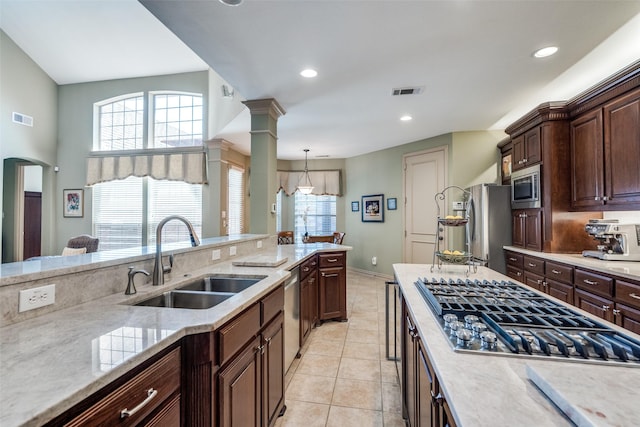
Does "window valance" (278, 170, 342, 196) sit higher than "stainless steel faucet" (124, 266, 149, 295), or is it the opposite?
"window valance" (278, 170, 342, 196)

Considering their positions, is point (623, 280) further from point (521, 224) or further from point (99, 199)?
point (99, 199)

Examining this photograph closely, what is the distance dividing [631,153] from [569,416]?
9.60ft

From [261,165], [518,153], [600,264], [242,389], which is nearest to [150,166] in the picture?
[261,165]

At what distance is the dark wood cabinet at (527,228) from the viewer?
3291 millimetres

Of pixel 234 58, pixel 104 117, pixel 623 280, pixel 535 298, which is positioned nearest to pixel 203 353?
pixel 535 298

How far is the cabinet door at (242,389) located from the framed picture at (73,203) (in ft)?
20.1

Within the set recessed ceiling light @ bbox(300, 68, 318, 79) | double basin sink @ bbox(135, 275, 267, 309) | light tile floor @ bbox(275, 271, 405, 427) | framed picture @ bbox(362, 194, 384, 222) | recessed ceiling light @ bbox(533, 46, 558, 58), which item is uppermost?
recessed ceiling light @ bbox(300, 68, 318, 79)

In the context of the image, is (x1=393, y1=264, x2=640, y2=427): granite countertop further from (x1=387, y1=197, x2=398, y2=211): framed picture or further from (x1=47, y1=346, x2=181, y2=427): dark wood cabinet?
(x1=387, y1=197, x2=398, y2=211): framed picture

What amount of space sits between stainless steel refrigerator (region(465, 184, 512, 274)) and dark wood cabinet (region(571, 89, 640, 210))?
0.81 meters

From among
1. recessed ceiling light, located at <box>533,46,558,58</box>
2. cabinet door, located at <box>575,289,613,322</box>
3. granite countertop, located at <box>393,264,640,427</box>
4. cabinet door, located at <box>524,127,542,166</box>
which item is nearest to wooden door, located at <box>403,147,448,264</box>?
cabinet door, located at <box>524,127,542,166</box>

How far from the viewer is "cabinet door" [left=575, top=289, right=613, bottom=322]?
7.29 feet

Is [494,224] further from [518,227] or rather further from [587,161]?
[587,161]

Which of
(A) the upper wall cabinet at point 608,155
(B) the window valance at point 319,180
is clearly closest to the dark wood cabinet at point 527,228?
(A) the upper wall cabinet at point 608,155

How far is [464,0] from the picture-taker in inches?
71.2
